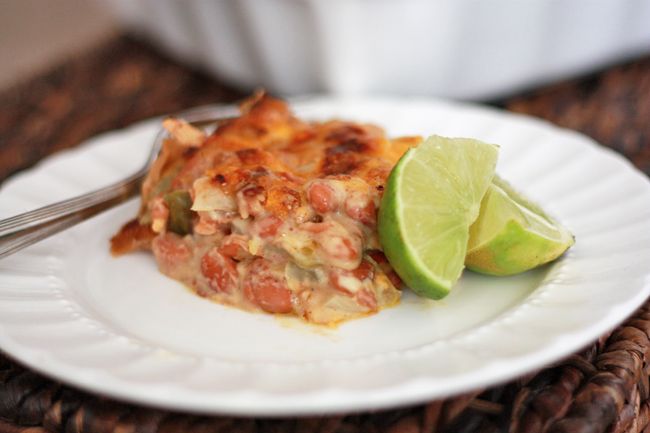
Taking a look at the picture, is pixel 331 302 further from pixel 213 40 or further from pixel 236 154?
pixel 213 40

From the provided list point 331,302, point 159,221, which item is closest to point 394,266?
point 331,302

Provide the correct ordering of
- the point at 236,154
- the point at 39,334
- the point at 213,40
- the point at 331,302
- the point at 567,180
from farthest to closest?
the point at 213,40, the point at 567,180, the point at 236,154, the point at 331,302, the point at 39,334

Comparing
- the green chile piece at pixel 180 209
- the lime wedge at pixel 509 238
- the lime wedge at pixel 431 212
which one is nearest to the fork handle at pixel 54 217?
the green chile piece at pixel 180 209

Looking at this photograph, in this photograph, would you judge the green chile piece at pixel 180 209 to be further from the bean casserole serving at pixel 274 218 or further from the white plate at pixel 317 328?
the white plate at pixel 317 328

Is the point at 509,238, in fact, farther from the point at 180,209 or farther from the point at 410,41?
the point at 410,41

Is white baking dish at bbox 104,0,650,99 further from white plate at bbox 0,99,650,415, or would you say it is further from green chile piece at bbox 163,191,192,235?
green chile piece at bbox 163,191,192,235

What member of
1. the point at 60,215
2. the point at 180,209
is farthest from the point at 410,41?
the point at 60,215
